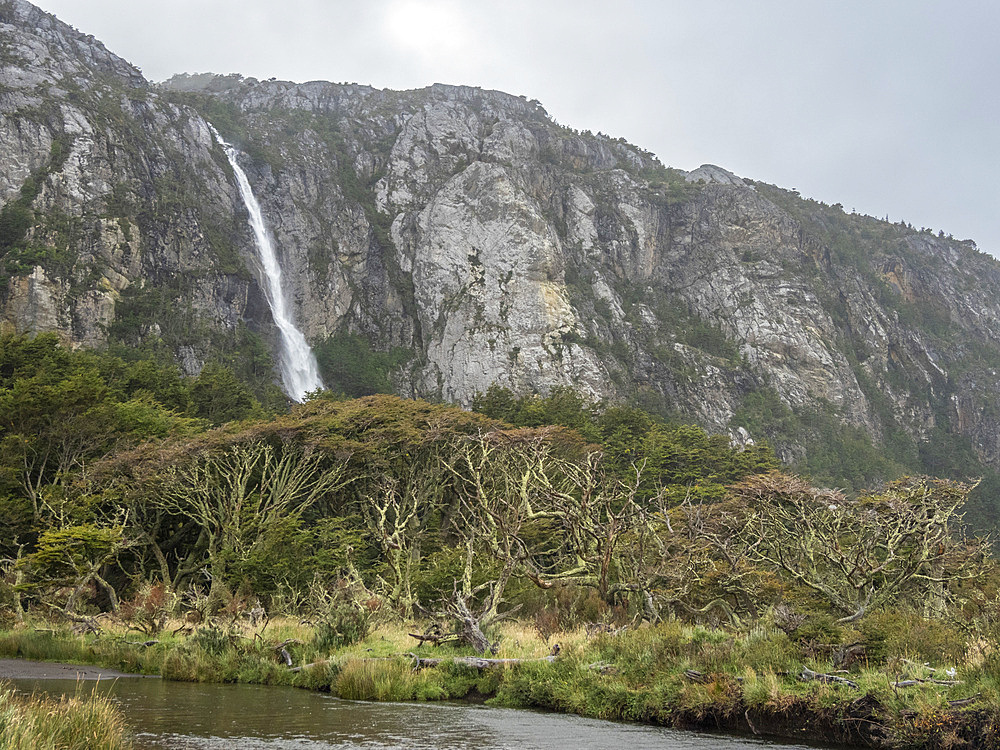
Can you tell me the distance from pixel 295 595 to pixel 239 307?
54.0m

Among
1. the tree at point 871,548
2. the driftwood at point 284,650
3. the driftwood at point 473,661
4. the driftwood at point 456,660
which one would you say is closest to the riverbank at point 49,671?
the driftwood at point 284,650

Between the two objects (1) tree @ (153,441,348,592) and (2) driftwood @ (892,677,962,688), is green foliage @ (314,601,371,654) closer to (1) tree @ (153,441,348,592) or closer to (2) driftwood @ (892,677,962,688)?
(1) tree @ (153,441,348,592)

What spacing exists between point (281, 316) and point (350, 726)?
72788 millimetres

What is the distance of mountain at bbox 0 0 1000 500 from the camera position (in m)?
68.4

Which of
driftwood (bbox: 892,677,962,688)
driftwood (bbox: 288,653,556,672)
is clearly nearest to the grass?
driftwood (bbox: 288,653,556,672)

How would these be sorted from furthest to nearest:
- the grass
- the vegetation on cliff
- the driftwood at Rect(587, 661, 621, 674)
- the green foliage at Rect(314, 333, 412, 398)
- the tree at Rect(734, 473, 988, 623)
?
1. the green foliage at Rect(314, 333, 412, 398)
2. the tree at Rect(734, 473, 988, 623)
3. the driftwood at Rect(587, 661, 621, 674)
4. the vegetation on cliff
5. the grass

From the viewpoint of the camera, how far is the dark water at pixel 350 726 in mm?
10602

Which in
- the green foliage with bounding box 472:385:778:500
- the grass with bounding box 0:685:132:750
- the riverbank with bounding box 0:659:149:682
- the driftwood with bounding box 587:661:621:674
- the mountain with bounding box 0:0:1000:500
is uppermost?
the mountain with bounding box 0:0:1000:500

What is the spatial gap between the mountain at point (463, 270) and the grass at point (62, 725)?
192 feet

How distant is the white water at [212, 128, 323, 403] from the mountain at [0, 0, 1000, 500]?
4.94ft

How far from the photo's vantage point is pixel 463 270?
287ft

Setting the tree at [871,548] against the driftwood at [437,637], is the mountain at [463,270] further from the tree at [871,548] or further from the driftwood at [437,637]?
the driftwood at [437,637]

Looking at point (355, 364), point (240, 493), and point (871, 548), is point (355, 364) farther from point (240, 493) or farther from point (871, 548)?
point (871, 548)

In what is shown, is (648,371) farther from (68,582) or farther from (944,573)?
(68,582)
